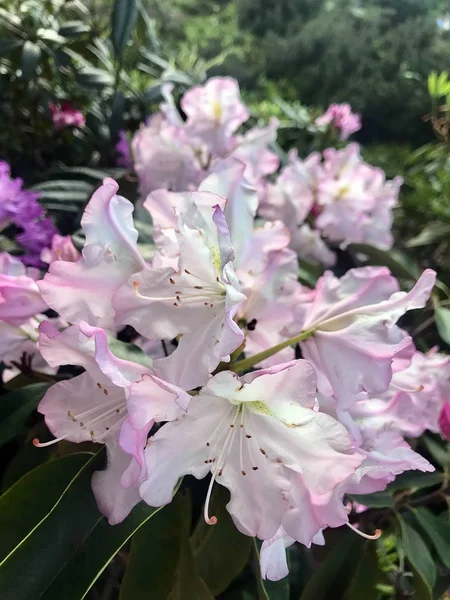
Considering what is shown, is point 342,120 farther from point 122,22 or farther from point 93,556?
point 93,556

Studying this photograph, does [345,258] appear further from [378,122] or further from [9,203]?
[378,122]

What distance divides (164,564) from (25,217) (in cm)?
44

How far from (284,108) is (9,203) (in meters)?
0.92

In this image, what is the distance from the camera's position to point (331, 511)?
14.4 inches

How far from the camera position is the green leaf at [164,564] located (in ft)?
1.41

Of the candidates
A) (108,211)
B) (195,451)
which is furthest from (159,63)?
(195,451)

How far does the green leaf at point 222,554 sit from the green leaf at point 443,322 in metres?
0.36

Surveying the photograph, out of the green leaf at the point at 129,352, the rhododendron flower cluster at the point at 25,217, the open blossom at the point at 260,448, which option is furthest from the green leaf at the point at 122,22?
the open blossom at the point at 260,448

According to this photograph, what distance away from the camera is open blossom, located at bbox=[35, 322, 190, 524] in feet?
1.09

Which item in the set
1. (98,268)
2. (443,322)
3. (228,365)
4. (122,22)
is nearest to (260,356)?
(228,365)

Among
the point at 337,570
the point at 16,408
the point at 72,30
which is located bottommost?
the point at 337,570

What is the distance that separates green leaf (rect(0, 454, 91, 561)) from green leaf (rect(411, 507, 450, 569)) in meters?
0.39

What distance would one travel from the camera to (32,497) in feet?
1.32

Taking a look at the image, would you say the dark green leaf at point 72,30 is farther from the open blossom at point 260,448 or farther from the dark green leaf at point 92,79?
the open blossom at point 260,448
